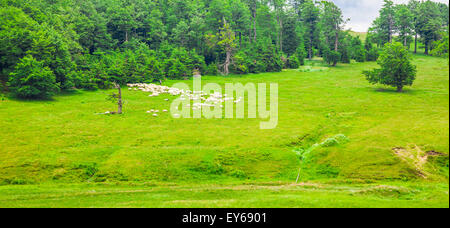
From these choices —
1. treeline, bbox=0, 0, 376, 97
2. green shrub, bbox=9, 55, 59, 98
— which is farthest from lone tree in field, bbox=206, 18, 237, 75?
green shrub, bbox=9, 55, 59, 98

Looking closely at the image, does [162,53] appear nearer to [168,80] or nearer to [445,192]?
[168,80]

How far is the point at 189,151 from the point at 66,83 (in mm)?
39935

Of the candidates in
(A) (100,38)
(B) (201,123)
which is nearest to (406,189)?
(B) (201,123)

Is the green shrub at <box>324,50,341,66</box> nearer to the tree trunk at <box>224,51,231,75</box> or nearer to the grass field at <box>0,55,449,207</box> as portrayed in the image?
the tree trunk at <box>224,51,231,75</box>

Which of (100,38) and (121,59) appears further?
(100,38)

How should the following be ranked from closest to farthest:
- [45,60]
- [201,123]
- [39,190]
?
[39,190] → [201,123] → [45,60]

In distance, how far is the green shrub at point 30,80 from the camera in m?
56.1

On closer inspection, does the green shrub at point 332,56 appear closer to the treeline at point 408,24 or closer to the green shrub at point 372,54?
the green shrub at point 372,54

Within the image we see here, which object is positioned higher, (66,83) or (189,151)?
(66,83)

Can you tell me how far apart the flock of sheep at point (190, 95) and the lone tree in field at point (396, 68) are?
29496 mm

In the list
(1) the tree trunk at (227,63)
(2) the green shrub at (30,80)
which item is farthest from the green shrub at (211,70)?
(2) the green shrub at (30,80)
